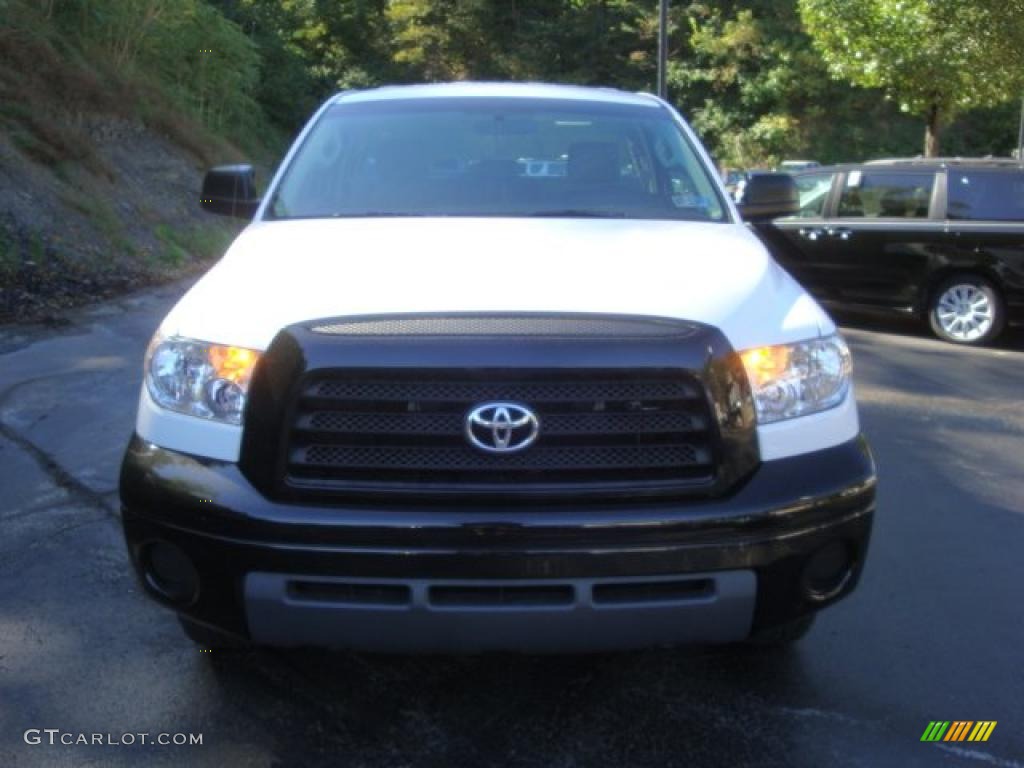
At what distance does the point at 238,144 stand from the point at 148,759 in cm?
2255

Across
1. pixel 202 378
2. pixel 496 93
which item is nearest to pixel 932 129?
pixel 496 93

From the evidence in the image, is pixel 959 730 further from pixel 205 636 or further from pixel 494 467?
pixel 205 636

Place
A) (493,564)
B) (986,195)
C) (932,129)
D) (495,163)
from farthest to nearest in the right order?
(932,129) → (986,195) → (495,163) → (493,564)

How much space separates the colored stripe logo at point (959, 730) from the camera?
3.39 meters

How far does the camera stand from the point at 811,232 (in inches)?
451

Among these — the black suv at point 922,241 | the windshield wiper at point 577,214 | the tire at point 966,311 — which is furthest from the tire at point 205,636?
the tire at point 966,311

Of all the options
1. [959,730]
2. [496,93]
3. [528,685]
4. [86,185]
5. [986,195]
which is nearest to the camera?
[959,730]

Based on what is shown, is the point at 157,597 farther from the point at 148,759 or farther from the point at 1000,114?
the point at 1000,114

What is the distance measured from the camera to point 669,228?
13.4 feet

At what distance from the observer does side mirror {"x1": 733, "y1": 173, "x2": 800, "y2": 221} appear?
16.8ft

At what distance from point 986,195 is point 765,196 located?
6.28 m

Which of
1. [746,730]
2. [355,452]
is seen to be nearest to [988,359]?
[746,730]

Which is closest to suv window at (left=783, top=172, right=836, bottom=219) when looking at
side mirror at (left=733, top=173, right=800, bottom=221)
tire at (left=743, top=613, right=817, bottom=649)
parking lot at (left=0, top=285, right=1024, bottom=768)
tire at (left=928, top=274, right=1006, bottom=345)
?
tire at (left=928, top=274, right=1006, bottom=345)

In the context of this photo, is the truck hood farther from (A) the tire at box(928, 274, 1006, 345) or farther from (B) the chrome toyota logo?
(A) the tire at box(928, 274, 1006, 345)
